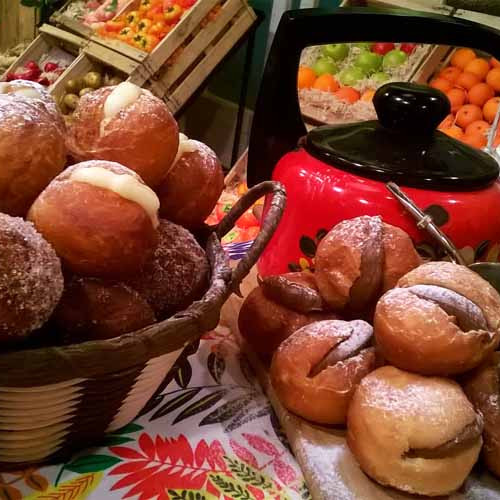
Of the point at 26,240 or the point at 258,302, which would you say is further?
the point at 258,302

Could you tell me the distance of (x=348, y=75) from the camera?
189cm

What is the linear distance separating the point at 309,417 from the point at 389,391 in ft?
0.31

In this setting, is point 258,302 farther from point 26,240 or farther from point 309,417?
point 26,240

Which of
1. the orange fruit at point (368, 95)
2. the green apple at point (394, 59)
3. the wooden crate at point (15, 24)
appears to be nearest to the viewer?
the orange fruit at point (368, 95)

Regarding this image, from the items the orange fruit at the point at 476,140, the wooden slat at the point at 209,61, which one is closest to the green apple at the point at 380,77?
the orange fruit at the point at 476,140

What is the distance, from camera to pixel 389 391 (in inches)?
21.6

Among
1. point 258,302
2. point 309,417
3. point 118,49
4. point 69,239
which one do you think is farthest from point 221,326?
point 118,49

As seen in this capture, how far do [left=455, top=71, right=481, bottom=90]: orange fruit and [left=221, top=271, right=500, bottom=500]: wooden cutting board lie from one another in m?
1.37

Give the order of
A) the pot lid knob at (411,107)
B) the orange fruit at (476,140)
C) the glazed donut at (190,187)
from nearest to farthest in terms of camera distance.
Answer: the glazed donut at (190,187), the pot lid knob at (411,107), the orange fruit at (476,140)

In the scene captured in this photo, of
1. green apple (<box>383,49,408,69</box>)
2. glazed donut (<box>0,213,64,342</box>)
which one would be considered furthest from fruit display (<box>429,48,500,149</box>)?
glazed donut (<box>0,213,64,342</box>)

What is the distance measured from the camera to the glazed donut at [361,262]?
2.17 ft

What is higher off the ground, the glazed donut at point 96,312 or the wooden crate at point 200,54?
the glazed donut at point 96,312

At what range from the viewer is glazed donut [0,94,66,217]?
1.66ft

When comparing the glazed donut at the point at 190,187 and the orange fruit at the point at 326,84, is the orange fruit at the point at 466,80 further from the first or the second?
the glazed donut at the point at 190,187
